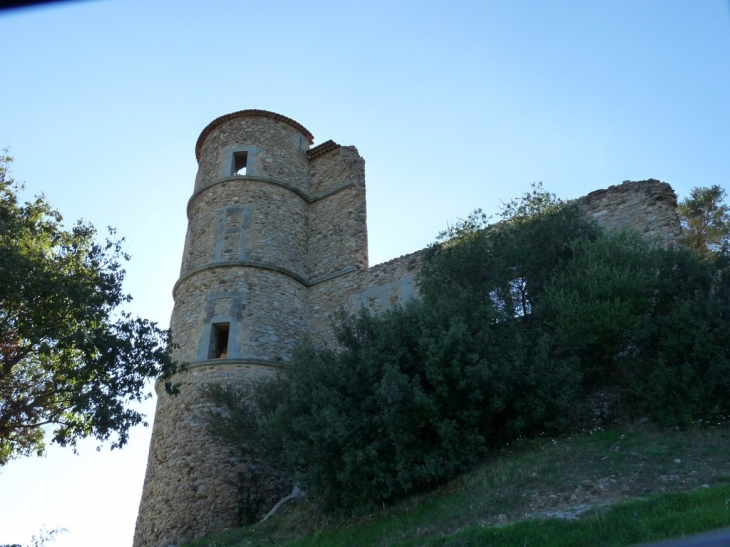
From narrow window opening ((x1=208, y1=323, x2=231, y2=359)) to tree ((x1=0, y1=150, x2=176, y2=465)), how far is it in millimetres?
3446

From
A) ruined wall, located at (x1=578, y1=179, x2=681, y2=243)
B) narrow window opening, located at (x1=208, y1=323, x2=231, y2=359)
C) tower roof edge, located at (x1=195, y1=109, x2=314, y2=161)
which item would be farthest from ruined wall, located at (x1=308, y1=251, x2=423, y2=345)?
tower roof edge, located at (x1=195, y1=109, x2=314, y2=161)

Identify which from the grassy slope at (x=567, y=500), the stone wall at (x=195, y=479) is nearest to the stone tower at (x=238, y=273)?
the stone wall at (x=195, y=479)

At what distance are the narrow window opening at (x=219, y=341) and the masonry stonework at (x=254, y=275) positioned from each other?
5 cm

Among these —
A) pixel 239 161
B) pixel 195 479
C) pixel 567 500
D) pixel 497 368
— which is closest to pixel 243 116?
pixel 239 161

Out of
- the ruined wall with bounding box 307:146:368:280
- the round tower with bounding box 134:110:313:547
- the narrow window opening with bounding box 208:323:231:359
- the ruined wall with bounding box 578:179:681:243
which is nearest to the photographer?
the ruined wall with bounding box 578:179:681:243

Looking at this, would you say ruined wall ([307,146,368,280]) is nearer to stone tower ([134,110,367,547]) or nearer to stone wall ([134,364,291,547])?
stone tower ([134,110,367,547])

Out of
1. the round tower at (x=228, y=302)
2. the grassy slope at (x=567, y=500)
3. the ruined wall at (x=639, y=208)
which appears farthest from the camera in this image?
the round tower at (x=228, y=302)

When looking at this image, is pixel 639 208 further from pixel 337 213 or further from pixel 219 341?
pixel 219 341

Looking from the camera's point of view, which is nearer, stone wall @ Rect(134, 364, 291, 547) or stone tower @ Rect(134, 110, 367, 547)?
stone wall @ Rect(134, 364, 291, 547)

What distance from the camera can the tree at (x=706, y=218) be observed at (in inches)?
750

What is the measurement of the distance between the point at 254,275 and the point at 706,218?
552 inches

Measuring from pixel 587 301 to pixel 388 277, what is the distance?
6.39 metres

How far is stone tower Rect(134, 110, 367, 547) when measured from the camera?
13688mm

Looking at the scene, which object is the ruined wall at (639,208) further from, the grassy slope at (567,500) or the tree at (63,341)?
the tree at (63,341)
